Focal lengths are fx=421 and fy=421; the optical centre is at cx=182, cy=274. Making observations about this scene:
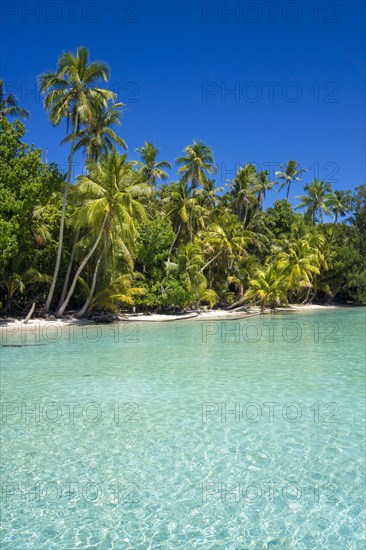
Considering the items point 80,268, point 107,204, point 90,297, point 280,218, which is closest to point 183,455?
point 107,204

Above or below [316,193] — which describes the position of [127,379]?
below

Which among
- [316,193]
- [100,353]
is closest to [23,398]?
[100,353]

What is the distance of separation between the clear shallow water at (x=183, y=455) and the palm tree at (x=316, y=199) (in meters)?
36.5

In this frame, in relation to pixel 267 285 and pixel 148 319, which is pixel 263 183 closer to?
pixel 267 285

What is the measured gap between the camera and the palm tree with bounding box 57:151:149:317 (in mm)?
20422

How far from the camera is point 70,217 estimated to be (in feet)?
74.7

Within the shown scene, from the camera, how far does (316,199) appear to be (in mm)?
45344

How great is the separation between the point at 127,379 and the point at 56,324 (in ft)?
38.5

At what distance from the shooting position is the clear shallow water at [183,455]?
13.2 ft

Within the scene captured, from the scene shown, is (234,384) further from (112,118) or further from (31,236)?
(112,118)

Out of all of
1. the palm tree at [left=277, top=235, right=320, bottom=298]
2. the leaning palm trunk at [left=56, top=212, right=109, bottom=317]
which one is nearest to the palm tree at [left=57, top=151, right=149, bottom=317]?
the leaning palm trunk at [left=56, top=212, right=109, bottom=317]

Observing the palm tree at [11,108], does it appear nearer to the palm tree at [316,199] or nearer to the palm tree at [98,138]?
the palm tree at [98,138]

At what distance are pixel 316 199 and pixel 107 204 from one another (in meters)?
31.1

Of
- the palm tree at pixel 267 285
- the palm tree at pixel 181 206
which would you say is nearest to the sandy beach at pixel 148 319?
the palm tree at pixel 267 285
